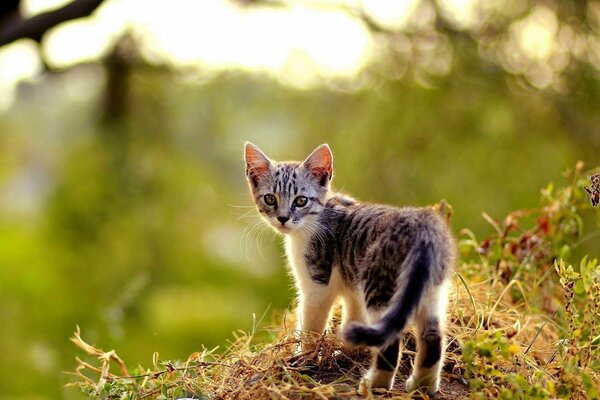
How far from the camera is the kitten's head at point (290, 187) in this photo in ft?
9.95

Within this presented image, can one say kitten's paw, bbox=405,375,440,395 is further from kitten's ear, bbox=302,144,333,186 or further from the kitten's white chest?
kitten's ear, bbox=302,144,333,186

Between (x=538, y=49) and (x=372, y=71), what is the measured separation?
1406mm

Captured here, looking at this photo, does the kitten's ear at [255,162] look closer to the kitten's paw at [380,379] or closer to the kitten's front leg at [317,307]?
the kitten's front leg at [317,307]

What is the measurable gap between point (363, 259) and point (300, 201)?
605 mm

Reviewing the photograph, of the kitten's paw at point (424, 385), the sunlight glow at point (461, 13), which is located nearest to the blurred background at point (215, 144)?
the sunlight glow at point (461, 13)

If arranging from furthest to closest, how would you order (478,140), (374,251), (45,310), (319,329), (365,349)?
1. (45,310)
2. (478,140)
3. (319,329)
4. (365,349)
5. (374,251)

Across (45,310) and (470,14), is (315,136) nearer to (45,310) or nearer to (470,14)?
(470,14)

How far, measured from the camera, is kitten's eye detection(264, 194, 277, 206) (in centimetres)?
309

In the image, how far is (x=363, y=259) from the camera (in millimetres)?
2543

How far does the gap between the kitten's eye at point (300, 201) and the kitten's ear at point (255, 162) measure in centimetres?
Answer: 22

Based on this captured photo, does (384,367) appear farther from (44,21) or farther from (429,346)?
(44,21)

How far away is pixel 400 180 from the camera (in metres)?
6.73

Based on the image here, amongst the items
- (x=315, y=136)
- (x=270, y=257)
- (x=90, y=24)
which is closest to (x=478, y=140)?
(x=315, y=136)

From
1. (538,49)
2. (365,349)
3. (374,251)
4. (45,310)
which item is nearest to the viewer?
(374,251)
